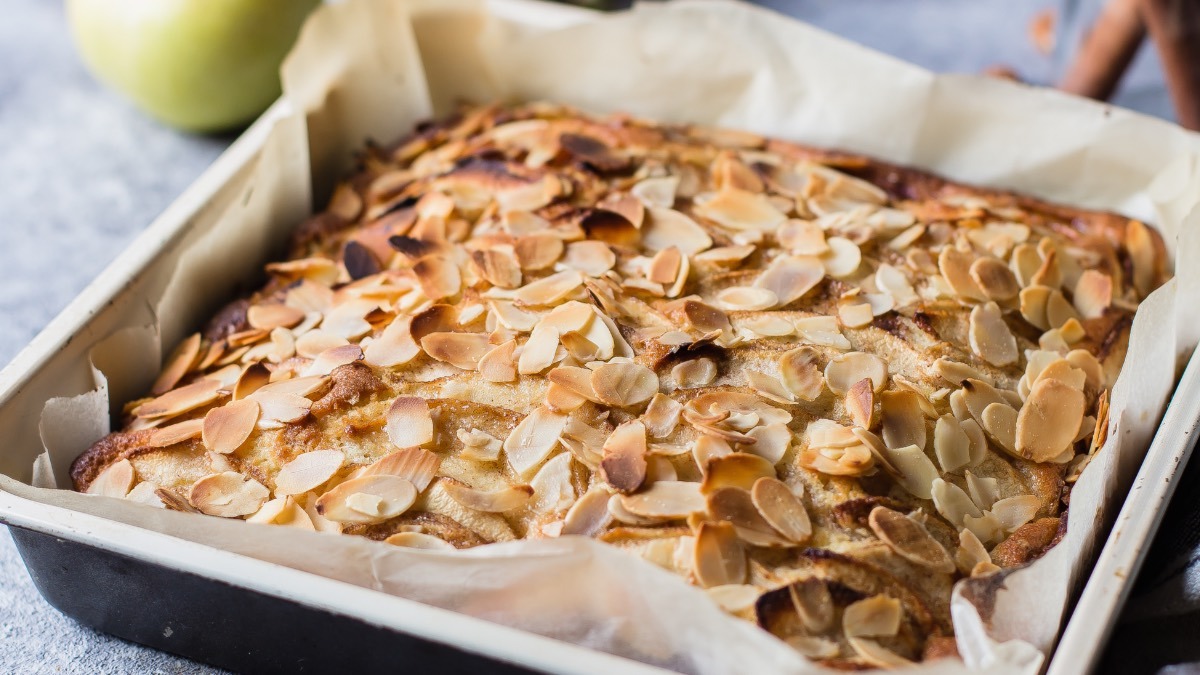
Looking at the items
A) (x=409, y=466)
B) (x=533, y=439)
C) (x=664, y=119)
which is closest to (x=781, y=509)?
(x=533, y=439)

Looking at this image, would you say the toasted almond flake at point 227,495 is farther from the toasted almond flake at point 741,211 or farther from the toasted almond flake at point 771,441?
the toasted almond flake at point 741,211

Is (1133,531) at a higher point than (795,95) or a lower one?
lower

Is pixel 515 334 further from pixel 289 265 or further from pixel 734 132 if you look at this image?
pixel 734 132

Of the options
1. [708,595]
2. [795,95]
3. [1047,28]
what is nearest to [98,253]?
[795,95]

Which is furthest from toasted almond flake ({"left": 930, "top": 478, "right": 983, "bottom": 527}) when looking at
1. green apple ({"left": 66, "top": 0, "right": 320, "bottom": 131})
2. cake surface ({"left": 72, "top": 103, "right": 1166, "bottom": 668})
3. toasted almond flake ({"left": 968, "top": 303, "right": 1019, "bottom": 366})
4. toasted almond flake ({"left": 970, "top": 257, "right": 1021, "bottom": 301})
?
green apple ({"left": 66, "top": 0, "right": 320, "bottom": 131})

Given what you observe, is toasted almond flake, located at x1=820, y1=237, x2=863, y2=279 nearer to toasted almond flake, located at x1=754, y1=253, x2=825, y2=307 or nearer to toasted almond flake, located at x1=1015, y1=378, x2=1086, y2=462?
toasted almond flake, located at x1=754, y1=253, x2=825, y2=307

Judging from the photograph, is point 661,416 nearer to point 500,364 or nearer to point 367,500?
point 500,364

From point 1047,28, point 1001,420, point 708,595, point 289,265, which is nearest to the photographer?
point 708,595
